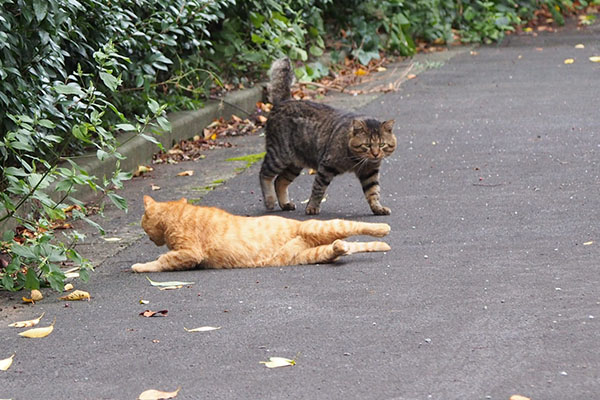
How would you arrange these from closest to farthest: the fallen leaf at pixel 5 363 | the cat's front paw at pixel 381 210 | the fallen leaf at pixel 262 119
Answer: the fallen leaf at pixel 5 363 → the cat's front paw at pixel 381 210 → the fallen leaf at pixel 262 119

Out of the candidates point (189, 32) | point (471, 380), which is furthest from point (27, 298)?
point (189, 32)

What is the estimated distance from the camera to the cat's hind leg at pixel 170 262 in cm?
626

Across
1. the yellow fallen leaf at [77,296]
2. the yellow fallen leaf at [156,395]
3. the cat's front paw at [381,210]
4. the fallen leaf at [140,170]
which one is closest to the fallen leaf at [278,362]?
the yellow fallen leaf at [156,395]

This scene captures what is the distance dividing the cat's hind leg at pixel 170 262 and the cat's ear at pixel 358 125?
6.43 ft

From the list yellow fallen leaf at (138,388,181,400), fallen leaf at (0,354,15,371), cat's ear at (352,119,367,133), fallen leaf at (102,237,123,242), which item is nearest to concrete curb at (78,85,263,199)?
fallen leaf at (102,237,123,242)

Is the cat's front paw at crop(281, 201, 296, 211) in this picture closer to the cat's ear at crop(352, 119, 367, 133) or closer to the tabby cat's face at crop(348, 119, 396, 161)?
the tabby cat's face at crop(348, 119, 396, 161)

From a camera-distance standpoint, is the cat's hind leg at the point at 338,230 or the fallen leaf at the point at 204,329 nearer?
the fallen leaf at the point at 204,329

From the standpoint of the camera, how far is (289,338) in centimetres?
475

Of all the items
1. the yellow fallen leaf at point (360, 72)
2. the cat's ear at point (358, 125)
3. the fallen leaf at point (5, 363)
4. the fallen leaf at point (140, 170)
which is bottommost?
the yellow fallen leaf at point (360, 72)

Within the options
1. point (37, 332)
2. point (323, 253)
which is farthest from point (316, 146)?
point (37, 332)

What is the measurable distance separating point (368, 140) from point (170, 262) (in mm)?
2101

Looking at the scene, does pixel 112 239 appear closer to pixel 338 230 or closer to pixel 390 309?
pixel 338 230

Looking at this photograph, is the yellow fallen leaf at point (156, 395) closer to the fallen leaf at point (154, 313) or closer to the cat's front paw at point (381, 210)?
the fallen leaf at point (154, 313)

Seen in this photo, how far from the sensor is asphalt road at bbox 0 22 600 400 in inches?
165
